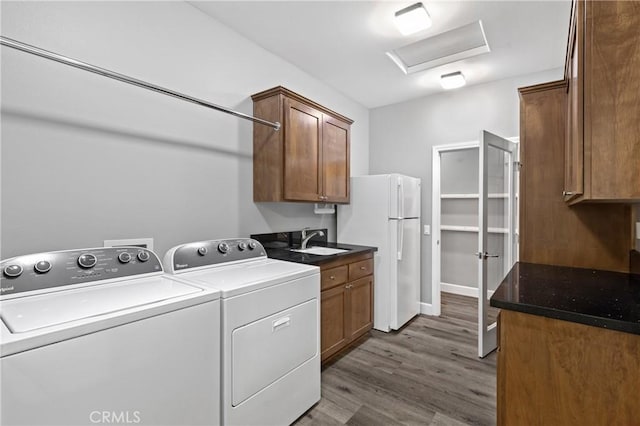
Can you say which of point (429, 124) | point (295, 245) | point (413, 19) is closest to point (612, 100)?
point (413, 19)

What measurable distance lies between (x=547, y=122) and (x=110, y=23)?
9.39ft

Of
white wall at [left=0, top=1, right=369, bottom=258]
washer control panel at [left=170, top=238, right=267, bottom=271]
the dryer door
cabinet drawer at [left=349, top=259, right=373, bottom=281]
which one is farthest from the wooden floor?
white wall at [left=0, top=1, right=369, bottom=258]

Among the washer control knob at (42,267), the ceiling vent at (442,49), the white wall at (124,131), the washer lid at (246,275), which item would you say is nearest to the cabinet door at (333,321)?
the washer lid at (246,275)

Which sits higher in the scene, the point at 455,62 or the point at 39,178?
the point at 455,62

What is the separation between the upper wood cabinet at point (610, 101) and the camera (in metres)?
1.00

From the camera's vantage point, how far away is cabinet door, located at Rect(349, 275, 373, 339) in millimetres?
2818

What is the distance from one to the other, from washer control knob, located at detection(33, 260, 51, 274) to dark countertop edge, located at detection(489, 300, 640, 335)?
199 centimetres

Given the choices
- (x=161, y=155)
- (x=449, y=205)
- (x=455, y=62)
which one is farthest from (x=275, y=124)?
(x=449, y=205)

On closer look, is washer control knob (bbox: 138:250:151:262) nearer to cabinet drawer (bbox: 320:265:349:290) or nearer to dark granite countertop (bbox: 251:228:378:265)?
dark granite countertop (bbox: 251:228:378:265)

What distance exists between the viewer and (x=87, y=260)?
1.48 m

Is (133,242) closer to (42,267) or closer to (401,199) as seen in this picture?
(42,267)

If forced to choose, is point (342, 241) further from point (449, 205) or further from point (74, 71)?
point (74, 71)

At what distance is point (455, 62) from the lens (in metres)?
2.94

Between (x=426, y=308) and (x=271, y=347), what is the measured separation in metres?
2.71
